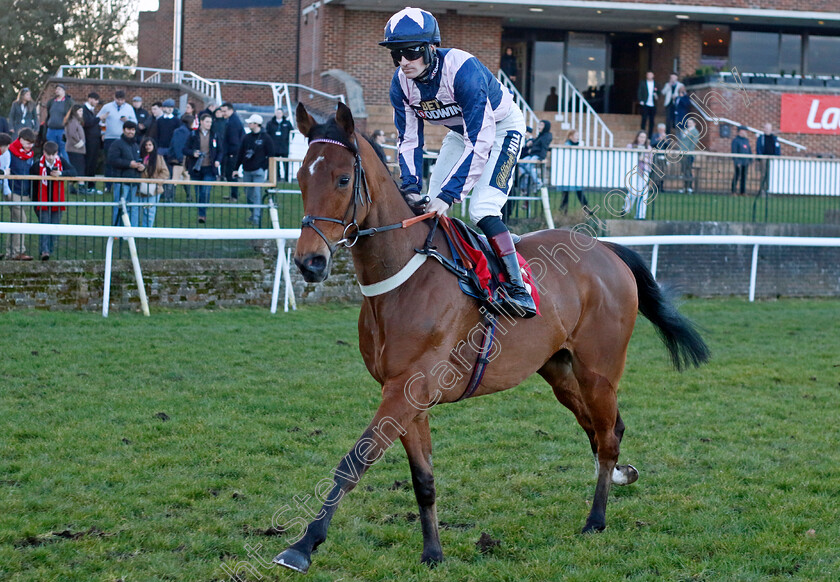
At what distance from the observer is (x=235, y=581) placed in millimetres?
3846

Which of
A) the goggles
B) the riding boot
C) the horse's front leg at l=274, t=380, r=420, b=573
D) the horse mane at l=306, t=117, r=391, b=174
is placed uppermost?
the goggles

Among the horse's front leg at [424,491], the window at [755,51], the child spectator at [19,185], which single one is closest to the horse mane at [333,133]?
Result: the horse's front leg at [424,491]

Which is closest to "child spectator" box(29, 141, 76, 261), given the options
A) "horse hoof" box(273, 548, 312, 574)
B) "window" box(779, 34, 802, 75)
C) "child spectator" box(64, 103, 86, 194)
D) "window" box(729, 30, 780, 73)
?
"child spectator" box(64, 103, 86, 194)

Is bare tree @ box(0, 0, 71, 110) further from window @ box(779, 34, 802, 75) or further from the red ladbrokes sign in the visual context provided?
the red ladbrokes sign

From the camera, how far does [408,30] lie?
4141 mm

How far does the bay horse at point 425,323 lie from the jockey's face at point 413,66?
0.46m

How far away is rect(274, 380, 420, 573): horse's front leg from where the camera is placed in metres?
3.61

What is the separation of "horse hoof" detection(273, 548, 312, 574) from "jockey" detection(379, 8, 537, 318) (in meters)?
1.57

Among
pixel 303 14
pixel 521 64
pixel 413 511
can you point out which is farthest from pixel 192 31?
pixel 413 511

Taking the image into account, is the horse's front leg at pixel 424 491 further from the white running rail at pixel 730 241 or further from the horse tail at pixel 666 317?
Result: the white running rail at pixel 730 241

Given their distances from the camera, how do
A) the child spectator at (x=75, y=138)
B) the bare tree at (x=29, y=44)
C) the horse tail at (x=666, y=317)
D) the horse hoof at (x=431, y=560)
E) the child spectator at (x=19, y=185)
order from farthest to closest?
1. the bare tree at (x=29, y=44)
2. the child spectator at (x=75, y=138)
3. the child spectator at (x=19, y=185)
4. the horse tail at (x=666, y=317)
5. the horse hoof at (x=431, y=560)

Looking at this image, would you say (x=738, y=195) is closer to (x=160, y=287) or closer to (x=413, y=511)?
(x=160, y=287)

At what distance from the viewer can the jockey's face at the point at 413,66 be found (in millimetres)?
4203

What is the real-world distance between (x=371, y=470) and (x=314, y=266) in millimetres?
2239
